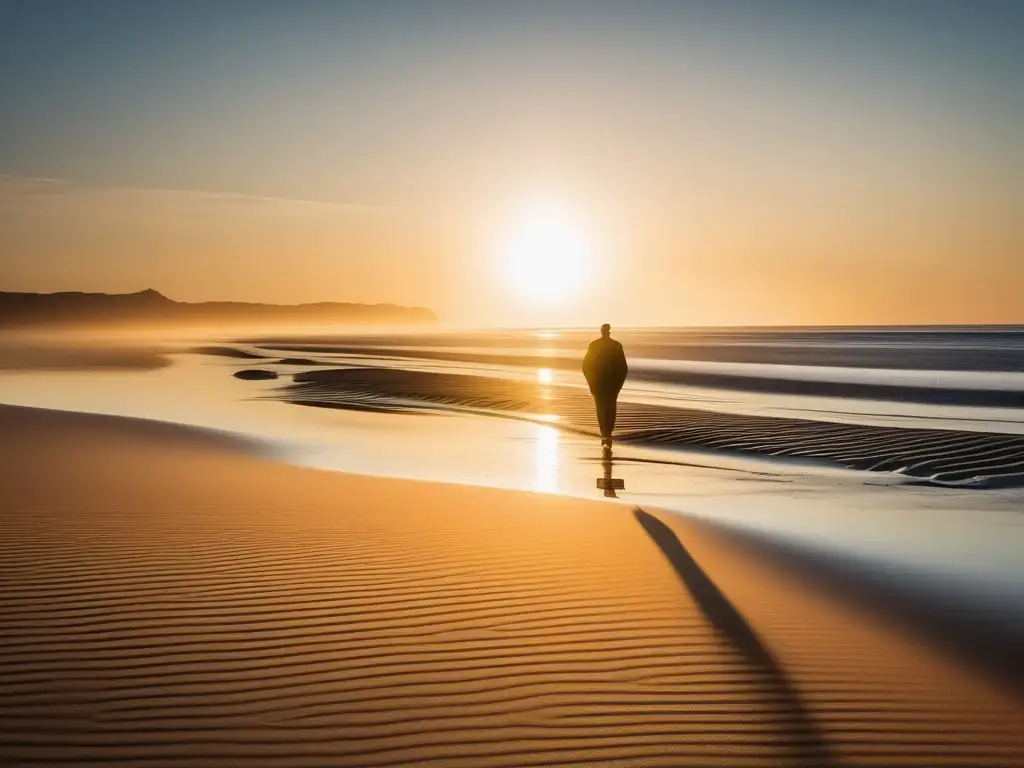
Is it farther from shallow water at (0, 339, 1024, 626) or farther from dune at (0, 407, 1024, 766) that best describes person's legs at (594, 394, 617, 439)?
dune at (0, 407, 1024, 766)

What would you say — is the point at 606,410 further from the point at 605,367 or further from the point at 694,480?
the point at 694,480

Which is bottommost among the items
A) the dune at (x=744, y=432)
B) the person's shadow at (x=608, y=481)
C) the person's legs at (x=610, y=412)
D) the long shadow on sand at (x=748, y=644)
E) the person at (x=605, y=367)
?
the dune at (x=744, y=432)

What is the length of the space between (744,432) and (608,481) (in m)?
6.87

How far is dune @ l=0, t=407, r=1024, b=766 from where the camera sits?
452cm

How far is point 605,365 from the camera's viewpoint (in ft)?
46.0

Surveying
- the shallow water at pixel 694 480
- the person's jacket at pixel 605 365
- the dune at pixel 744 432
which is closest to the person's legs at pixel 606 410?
the person's jacket at pixel 605 365

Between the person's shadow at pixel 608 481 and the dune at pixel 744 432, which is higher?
the person's shadow at pixel 608 481

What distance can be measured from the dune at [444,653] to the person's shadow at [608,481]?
87.6 inches

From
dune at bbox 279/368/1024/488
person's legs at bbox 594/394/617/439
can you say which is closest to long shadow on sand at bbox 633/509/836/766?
person's legs at bbox 594/394/617/439

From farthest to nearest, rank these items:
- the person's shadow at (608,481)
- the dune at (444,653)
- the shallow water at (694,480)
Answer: the person's shadow at (608,481), the shallow water at (694,480), the dune at (444,653)

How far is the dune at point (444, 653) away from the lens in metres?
4.52

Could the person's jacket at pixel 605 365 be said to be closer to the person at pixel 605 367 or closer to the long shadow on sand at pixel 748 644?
the person at pixel 605 367

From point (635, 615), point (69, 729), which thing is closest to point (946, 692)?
point (635, 615)

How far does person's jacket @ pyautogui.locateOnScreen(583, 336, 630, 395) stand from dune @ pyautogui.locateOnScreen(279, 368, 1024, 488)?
362 centimetres
